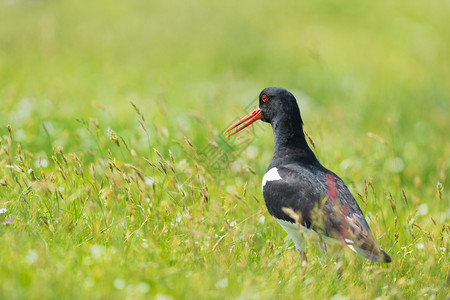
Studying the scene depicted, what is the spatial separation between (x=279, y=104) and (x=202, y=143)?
2033 mm

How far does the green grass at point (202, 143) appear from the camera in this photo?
385 centimetres

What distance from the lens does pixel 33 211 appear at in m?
4.27

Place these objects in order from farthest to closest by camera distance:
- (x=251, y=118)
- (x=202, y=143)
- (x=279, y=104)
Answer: (x=202, y=143), (x=251, y=118), (x=279, y=104)

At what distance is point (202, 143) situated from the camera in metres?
7.21

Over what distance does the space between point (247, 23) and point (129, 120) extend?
28.8 feet

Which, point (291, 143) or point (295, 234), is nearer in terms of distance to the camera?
point (295, 234)

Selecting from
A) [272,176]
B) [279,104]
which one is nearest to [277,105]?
[279,104]

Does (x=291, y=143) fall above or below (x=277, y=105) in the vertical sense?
below

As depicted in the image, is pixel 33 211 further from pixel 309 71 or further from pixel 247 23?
pixel 247 23

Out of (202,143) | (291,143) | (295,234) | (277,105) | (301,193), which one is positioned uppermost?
(277,105)

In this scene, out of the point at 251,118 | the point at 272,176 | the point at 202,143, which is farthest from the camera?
the point at 202,143

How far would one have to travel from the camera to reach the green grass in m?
3.85

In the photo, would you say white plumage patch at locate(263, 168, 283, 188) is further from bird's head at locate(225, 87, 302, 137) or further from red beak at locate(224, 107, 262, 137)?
red beak at locate(224, 107, 262, 137)

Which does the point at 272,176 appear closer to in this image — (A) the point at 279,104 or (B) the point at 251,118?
(A) the point at 279,104
